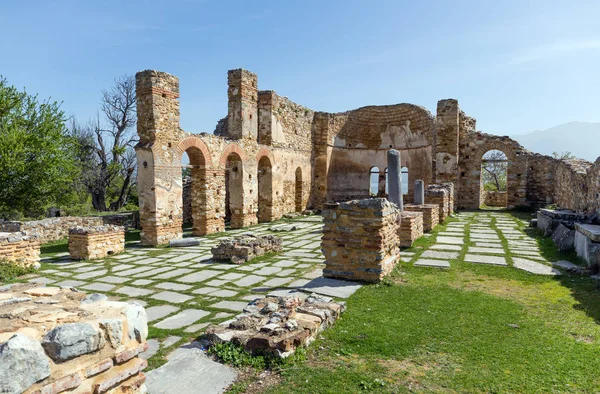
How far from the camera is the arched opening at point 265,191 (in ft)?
55.4

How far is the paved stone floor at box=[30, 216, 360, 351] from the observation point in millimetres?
5164

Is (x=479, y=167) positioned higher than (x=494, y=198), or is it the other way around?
(x=479, y=167)

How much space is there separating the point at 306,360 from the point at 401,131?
68.7ft

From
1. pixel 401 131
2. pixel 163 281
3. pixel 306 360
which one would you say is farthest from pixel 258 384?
pixel 401 131

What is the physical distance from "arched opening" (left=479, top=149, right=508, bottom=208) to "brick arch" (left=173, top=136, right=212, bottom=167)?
14947 millimetres

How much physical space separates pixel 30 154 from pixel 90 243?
311 inches

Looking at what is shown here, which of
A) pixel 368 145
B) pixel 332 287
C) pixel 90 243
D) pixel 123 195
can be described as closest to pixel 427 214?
pixel 332 287

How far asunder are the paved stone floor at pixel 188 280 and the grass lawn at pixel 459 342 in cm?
108

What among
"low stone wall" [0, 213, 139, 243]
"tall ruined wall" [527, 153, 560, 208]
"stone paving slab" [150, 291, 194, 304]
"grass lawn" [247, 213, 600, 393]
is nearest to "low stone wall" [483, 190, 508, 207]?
"tall ruined wall" [527, 153, 560, 208]

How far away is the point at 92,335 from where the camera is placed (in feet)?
7.95

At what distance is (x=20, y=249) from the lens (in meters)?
8.16

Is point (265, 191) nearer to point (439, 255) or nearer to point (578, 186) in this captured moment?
point (439, 255)

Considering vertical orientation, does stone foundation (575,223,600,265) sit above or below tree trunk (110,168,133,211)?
below

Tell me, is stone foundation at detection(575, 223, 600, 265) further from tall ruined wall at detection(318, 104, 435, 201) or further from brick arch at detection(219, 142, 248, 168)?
tall ruined wall at detection(318, 104, 435, 201)
